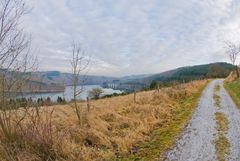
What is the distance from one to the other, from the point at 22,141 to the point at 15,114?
82 centimetres

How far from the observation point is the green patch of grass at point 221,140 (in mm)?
7762

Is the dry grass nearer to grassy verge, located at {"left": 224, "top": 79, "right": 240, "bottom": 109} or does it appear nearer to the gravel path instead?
the gravel path


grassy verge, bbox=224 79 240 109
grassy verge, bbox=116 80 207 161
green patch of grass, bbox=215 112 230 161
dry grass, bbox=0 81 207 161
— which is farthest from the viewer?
grassy verge, bbox=224 79 240 109

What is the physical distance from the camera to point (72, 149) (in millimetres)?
7621

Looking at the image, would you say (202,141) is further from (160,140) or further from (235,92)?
(235,92)

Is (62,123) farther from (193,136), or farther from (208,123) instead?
(208,123)


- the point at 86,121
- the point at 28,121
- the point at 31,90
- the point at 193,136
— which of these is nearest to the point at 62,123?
the point at 86,121

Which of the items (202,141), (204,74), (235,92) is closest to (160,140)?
(202,141)

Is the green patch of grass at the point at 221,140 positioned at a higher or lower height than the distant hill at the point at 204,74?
lower

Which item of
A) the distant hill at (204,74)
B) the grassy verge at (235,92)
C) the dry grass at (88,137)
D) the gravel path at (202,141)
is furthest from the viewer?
the distant hill at (204,74)

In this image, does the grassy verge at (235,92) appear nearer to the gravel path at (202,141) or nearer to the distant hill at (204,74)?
the gravel path at (202,141)

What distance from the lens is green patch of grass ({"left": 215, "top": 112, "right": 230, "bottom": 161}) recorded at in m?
7.76

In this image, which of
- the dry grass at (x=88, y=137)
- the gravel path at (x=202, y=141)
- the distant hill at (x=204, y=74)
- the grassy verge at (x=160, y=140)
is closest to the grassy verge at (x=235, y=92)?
the gravel path at (x=202, y=141)

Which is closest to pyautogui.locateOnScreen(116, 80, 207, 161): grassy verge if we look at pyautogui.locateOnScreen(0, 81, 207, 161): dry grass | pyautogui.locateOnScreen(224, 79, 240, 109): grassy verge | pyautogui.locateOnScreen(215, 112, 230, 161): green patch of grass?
pyautogui.locateOnScreen(0, 81, 207, 161): dry grass
